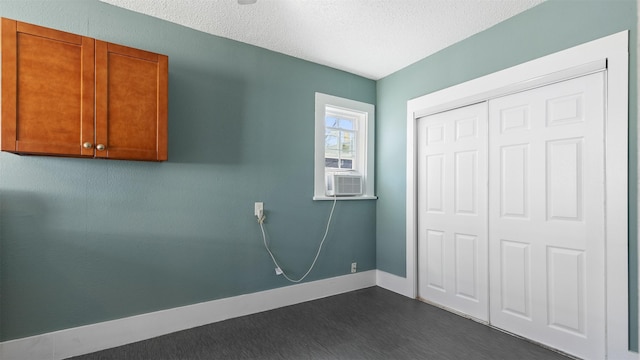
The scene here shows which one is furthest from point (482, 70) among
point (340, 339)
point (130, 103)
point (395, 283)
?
point (130, 103)

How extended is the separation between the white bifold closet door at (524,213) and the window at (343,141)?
0.75 meters

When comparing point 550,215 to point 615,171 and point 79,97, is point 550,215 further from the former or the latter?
point 79,97

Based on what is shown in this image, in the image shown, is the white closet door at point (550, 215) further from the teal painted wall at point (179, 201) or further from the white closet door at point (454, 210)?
the teal painted wall at point (179, 201)

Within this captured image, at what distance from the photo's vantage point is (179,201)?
100 inches

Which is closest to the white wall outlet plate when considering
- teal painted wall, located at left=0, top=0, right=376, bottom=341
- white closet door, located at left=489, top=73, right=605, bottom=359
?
teal painted wall, located at left=0, top=0, right=376, bottom=341

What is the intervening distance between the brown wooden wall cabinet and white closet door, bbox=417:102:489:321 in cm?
259

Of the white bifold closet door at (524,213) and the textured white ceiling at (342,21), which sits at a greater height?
the textured white ceiling at (342,21)

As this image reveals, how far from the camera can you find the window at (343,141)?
11.0 feet

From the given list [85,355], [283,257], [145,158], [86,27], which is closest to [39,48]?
[86,27]

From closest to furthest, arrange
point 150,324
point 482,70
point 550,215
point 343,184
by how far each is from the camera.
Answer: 1. point 550,215
2. point 150,324
3. point 482,70
4. point 343,184

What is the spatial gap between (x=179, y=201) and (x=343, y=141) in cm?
201

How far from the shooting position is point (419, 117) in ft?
10.8

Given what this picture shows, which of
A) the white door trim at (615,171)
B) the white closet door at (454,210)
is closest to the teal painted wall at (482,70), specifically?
the white door trim at (615,171)

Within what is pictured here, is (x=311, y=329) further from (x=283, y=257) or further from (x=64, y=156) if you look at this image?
(x=64, y=156)
